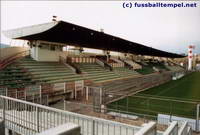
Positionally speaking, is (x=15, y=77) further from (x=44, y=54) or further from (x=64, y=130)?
(x=64, y=130)

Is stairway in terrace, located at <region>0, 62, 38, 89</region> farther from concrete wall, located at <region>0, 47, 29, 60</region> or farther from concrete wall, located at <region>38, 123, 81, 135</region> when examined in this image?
concrete wall, located at <region>38, 123, 81, 135</region>

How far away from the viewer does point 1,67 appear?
9.99 metres

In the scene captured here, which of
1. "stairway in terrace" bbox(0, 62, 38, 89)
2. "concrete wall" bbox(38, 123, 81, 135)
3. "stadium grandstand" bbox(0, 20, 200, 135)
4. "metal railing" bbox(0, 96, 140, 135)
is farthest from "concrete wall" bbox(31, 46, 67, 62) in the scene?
"concrete wall" bbox(38, 123, 81, 135)

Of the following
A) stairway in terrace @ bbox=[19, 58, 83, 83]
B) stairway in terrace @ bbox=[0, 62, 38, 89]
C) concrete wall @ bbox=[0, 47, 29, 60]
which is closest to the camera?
stairway in terrace @ bbox=[0, 62, 38, 89]

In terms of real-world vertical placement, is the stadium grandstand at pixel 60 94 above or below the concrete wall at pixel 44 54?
below

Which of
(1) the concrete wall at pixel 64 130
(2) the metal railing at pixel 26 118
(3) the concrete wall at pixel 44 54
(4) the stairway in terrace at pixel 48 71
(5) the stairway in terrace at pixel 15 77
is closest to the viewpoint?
(1) the concrete wall at pixel 64 130

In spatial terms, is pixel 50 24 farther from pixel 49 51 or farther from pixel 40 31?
pixel 49 51

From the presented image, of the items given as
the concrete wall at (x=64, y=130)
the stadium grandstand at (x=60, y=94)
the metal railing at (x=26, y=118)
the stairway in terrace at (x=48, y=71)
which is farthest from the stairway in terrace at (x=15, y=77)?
the concrete wall at (x=64, y=130)

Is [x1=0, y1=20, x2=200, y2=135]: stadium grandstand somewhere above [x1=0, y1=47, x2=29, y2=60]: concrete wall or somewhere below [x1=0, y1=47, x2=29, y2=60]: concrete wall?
below

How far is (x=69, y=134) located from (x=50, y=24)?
28.5 ft

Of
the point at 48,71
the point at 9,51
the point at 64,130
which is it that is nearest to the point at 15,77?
the point at 48,71

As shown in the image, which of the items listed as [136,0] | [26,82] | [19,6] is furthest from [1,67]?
[136,0]

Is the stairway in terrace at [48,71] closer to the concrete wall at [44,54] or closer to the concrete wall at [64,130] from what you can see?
the concrete wall at [44,54]

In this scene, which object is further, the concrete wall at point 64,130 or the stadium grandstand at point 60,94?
the stadium grandstand at point 60,94
